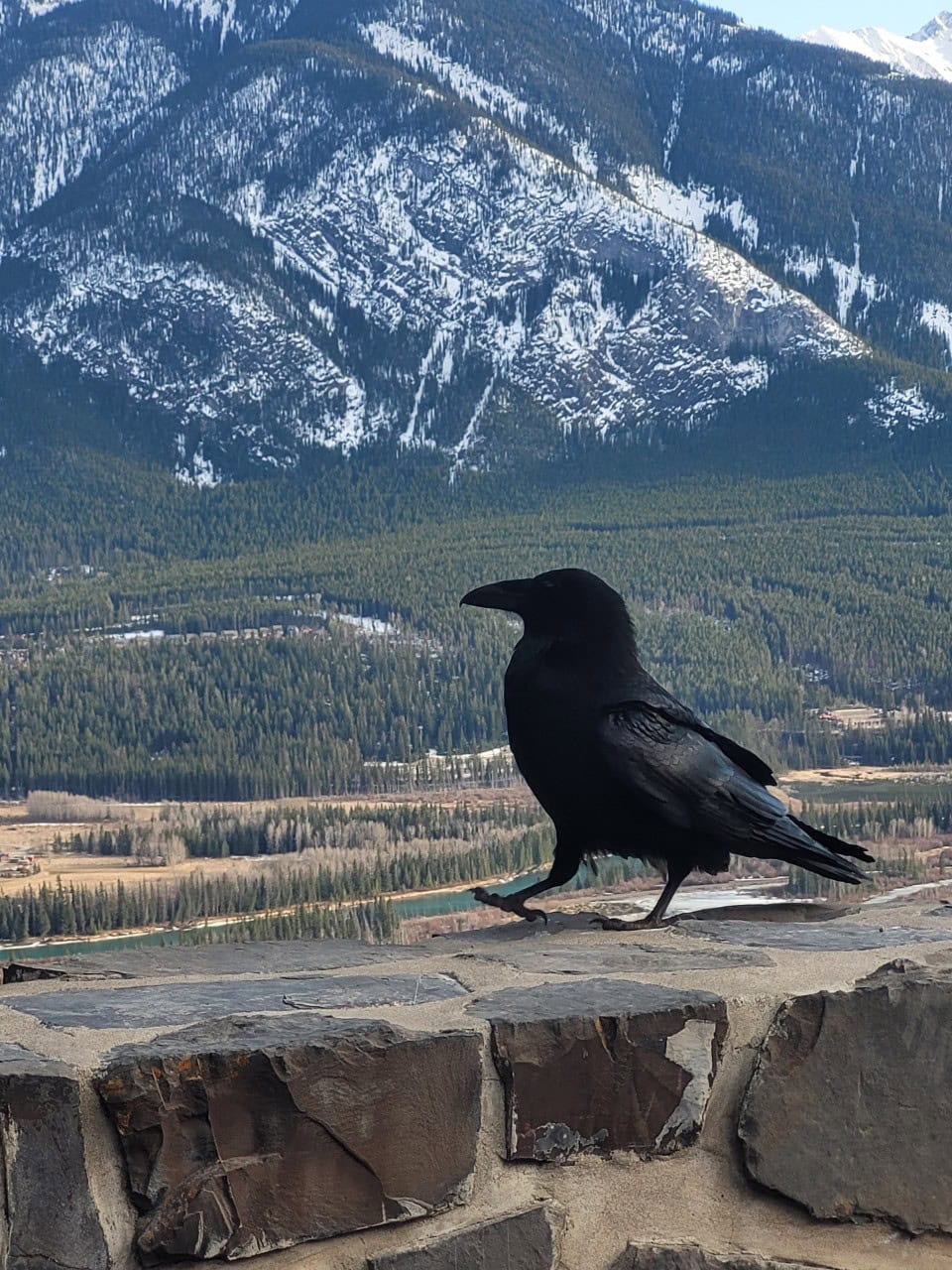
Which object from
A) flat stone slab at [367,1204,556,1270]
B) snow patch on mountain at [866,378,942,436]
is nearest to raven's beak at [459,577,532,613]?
flat stone slab at [367,1204,556,1270]

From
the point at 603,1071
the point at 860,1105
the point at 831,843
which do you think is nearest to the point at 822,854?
the point at 831,843

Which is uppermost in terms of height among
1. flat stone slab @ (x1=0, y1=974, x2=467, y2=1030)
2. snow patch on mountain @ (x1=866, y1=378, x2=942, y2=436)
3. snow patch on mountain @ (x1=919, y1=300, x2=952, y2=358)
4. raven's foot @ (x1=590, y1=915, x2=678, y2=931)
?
snow patch on mountain @ (x1=919, y1=300, x2=952, y2=358)

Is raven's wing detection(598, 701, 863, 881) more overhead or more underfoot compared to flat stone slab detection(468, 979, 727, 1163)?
more overhead

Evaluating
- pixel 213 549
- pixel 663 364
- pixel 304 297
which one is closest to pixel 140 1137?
pixel 213 549

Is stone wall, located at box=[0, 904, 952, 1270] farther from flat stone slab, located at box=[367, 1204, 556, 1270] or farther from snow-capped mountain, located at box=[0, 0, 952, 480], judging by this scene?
snow-capped mountain, located at box=[0, 0, 952, 480]

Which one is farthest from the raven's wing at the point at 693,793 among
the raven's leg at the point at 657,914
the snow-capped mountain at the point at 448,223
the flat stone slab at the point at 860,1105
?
the snow-capped mountain at the point at 448,223

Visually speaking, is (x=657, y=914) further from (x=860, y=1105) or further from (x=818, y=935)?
(x=860, y=1105)
